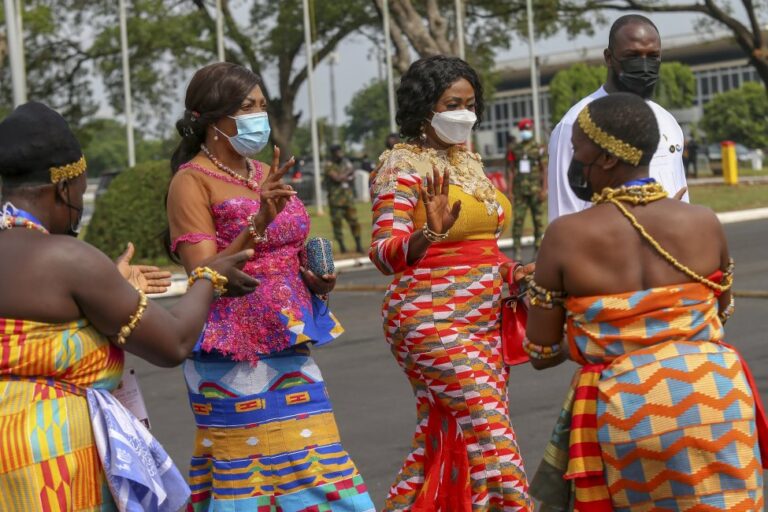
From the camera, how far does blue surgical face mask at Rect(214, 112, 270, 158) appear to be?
15.9 ft

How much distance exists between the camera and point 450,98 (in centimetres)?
541

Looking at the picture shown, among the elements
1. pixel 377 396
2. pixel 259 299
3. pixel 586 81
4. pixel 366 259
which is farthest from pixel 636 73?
pixel 586 81

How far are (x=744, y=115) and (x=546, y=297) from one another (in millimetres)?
61810

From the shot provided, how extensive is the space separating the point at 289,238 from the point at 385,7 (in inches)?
979

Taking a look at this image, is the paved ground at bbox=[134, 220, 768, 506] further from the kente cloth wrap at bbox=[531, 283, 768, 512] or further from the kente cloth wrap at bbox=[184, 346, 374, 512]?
the kente cloth wrap at bbox=[531, 283, 768, 512]

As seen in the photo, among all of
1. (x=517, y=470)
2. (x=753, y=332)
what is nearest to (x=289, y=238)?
(x=517, y=470)

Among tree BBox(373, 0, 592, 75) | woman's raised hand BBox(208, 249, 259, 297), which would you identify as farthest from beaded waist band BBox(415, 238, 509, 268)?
tree BBox(373, 0, 592, 75)

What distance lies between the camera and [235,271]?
407 cm

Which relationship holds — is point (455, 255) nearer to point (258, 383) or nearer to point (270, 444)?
point (258, 383)

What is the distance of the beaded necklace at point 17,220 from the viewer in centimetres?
351

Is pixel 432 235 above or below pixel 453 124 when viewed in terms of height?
below

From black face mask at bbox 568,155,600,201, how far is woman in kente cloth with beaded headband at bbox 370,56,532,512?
48.6 inches

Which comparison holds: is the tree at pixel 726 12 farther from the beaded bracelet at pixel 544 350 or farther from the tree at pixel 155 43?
the beaded bracelet at pixel 544 350

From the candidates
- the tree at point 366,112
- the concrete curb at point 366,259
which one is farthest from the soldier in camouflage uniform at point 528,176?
the tree at point 366,112
